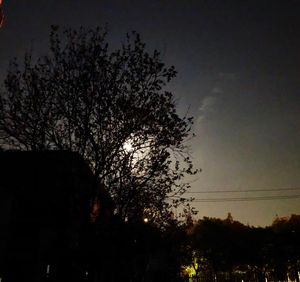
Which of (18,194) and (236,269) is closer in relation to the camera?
Result: (18,194)

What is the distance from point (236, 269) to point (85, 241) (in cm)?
5361

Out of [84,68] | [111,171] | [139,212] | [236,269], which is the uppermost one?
[84,68]

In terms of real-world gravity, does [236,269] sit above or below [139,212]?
below

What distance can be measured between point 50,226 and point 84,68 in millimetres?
10863

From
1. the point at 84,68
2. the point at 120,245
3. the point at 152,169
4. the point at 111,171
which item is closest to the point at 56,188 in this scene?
the point at 111,171

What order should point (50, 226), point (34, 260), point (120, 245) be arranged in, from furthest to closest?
1. point (120, 245)
2. point (50, 226)
3. point (34, 260)

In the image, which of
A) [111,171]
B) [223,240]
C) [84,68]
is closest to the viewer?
[84,68]

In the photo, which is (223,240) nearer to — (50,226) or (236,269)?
(236,269)

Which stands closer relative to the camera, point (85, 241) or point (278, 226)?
point (85, 241)

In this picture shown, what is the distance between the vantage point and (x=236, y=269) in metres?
63.1

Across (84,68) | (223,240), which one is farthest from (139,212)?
(223,240)

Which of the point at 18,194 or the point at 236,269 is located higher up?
the point at 18,194

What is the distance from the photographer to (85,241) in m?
16.3

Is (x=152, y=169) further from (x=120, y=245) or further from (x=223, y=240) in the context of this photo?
(x=223, y=240)
